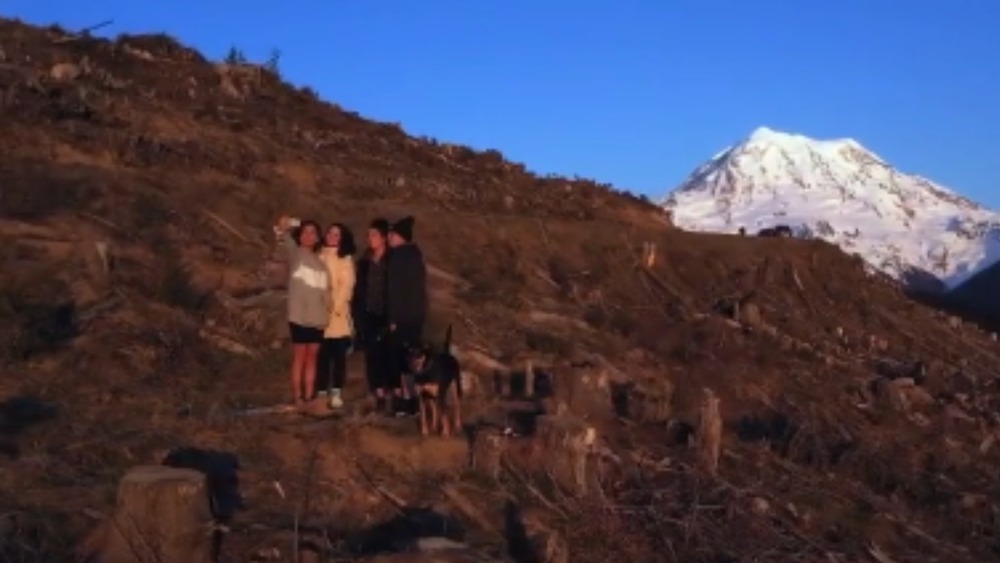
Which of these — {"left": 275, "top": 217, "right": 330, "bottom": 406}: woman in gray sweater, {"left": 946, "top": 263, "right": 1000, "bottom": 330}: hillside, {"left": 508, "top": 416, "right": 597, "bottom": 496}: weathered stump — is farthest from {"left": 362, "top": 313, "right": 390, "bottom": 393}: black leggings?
Result: {"left": 946, "top": 263, "right": 1000, "bottom": 330}: hillside

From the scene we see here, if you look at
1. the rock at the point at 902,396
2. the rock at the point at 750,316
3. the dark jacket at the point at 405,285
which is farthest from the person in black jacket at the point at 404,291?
the rock at the point at 750,316

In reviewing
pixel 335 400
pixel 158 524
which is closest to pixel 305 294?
pixel 335 400

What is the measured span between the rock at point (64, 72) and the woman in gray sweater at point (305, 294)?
28.6 feet

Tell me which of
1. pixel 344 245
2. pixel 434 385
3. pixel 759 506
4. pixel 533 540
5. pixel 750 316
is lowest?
pixel 533 540

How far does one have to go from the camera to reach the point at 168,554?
665cm

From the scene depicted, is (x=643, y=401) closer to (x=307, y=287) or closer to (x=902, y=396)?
(x=307, y=287)

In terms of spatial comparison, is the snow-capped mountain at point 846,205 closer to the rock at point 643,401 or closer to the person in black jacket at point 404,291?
the rock at point 643,401

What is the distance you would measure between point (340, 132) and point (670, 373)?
8.54 m

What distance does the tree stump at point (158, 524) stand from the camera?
261 inches

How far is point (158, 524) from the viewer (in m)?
6.70

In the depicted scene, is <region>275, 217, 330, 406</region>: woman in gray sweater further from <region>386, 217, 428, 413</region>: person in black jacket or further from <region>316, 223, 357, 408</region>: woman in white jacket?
<region>386, 217, 428, 413</region>: person in black jacket

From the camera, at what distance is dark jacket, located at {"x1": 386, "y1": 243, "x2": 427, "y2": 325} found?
373 inches

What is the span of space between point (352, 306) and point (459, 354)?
8.91ft

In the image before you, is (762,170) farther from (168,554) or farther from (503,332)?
(168,554)
